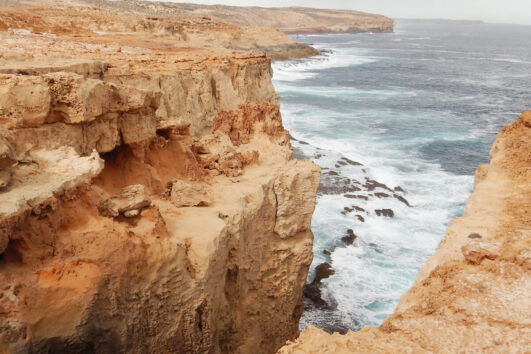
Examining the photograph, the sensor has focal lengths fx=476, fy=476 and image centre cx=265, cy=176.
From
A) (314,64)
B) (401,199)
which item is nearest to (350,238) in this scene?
(401,199)

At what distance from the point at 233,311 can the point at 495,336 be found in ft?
19.3

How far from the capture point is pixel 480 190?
11469 mm

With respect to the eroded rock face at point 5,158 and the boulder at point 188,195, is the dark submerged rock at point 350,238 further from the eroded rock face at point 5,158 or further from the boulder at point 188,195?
the eroded rock face at point 5,158

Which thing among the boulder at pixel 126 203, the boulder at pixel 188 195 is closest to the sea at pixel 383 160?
the boulder at pixel 188 195

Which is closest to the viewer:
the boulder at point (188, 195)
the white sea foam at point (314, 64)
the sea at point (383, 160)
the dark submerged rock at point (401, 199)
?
the boulder at point (188, 195)

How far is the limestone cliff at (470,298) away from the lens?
22.6 ft

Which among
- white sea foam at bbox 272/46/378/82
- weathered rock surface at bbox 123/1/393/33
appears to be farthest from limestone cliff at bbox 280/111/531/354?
weathered rock surface at bbox 123/1/393/33

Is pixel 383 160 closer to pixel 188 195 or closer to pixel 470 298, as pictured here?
pixel 188 195

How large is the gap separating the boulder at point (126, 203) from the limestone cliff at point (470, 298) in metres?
3.77

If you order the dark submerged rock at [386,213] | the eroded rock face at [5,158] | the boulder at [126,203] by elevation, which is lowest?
the dark submerged rock at [386,213]

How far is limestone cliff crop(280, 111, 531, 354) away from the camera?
271 inches

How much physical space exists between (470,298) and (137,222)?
588 centimetres

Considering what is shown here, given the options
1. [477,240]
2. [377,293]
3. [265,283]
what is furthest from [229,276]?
[377,293]

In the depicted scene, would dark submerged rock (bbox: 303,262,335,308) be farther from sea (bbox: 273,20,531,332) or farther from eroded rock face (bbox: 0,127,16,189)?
eroded rock face (bbox: 0,127,16,189)
